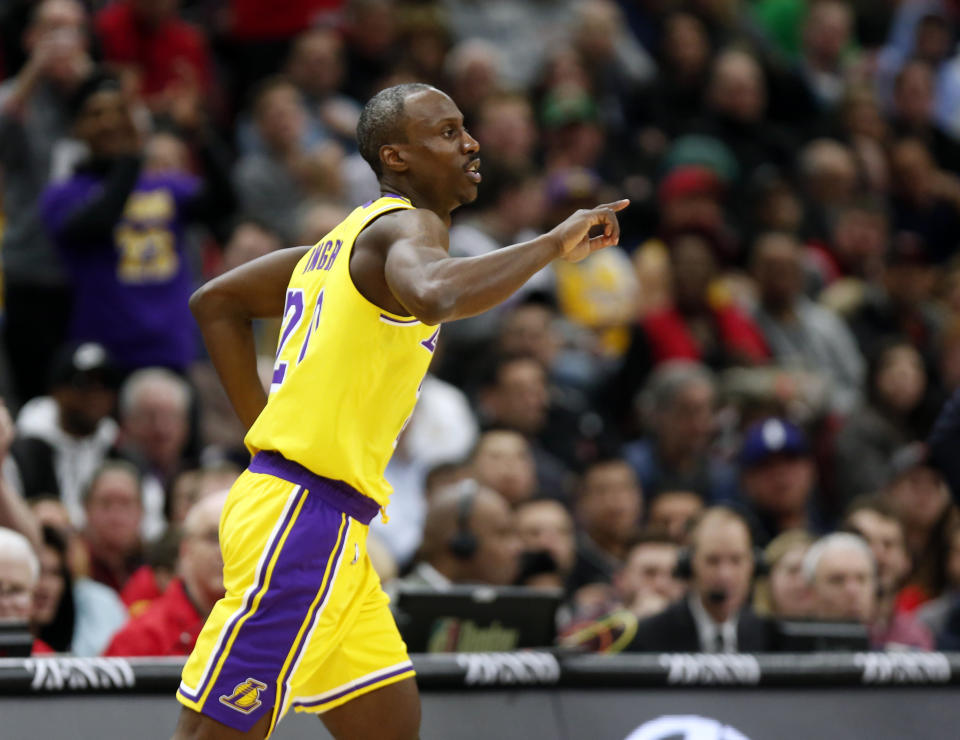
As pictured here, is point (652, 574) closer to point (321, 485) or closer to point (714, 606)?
point (714, 606)

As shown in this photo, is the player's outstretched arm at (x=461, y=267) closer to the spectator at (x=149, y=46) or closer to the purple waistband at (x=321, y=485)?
the purple waistband at (x=321, y=485)

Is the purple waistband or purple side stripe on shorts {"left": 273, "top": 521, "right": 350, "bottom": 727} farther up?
the purple waistband

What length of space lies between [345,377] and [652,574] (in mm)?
3836

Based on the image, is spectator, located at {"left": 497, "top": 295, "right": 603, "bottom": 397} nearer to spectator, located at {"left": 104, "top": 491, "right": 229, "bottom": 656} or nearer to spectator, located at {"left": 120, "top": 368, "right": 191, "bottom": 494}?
spectator, located at {"left": 120, "top": 368, "right": 191, "bottom": 494}

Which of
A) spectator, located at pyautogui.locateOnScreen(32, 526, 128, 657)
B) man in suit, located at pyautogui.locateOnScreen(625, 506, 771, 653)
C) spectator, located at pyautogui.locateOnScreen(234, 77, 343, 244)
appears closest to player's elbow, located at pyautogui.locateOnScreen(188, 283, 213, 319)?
spectator, located at pyautogui.locateOnScreen(32, 526, 128, 657)

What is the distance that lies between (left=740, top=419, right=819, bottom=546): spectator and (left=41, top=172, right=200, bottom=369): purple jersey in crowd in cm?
327

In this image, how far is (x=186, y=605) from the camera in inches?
216

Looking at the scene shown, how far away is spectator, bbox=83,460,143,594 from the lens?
7133 millimetres

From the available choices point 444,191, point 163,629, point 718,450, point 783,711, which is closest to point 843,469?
point 718,450

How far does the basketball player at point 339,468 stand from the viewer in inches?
153

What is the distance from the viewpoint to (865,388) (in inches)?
428

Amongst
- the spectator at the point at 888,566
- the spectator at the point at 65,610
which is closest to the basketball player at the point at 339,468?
the spectator at the point at 65,610

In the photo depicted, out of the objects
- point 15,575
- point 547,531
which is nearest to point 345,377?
point 15,575

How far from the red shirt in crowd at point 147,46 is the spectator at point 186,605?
562 centimetres
